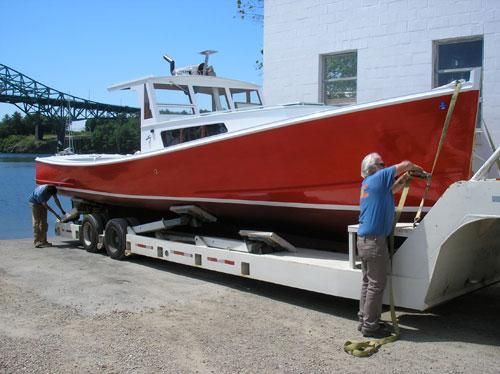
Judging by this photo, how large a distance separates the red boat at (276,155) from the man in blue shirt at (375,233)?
19.8 inches

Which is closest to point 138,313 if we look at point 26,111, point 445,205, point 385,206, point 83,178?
point 385,206

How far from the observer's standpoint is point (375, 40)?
9008 millimetres

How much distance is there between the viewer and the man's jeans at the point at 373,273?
4.53m

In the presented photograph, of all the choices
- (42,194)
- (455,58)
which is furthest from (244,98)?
(42,194)

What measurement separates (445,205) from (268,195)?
83.2 inches

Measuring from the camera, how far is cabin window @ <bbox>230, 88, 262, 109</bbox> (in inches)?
351

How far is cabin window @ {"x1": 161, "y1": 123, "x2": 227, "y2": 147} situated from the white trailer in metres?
0.99

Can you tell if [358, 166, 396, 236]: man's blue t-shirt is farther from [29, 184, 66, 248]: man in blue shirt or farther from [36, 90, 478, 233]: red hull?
[29, 184, 66, 248]: man in blue shirt

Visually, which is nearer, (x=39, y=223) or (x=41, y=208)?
(x=41, y=208)

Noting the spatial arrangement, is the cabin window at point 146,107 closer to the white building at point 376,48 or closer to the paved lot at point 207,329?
the paved lot at point 207,329

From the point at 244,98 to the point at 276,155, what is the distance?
3.46m

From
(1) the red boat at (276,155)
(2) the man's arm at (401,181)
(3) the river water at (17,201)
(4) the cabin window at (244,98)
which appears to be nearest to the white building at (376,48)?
(4) the cabin window at (244,98)

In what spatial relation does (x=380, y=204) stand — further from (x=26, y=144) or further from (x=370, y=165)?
(x=26, y=144)

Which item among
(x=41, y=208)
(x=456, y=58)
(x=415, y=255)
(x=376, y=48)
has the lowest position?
(x=41, y=208)
